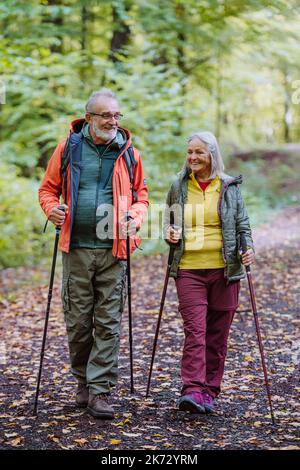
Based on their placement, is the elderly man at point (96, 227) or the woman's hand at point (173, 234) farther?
the woman's hand at point (173, 234)

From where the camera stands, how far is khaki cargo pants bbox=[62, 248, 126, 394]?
174 inches

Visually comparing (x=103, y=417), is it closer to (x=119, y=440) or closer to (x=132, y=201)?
(x=119, y=440)

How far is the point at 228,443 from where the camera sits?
3885mm

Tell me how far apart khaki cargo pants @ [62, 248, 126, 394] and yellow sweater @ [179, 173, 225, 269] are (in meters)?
0.54

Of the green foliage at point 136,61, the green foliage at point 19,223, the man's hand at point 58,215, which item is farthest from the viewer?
the green foliage at point 19,223

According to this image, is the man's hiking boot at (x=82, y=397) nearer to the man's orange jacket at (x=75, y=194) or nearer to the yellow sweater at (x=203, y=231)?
the man's orange jacket at (x=75, y=194)

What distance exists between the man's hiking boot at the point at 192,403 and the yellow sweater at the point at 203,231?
0.92m

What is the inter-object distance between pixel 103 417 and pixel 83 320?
69 cm

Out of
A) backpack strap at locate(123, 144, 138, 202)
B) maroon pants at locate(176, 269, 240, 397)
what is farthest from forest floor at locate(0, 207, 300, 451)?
backpack strap at locate(123, 144, 138, 202)

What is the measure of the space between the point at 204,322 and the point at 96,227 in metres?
1.05

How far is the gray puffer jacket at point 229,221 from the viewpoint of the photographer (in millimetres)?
4477

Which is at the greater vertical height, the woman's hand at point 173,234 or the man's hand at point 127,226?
the man's hand at point 127,226

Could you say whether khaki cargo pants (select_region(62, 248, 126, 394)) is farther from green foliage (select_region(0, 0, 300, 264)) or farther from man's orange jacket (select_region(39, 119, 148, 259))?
green foliage (select_region(0, 0, 300, 264))

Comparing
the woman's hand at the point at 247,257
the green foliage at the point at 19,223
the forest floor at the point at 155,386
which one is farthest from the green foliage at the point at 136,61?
the woman's hand at the point at 247,257
